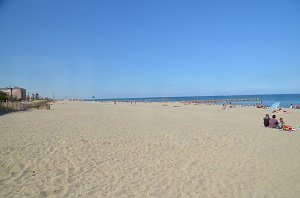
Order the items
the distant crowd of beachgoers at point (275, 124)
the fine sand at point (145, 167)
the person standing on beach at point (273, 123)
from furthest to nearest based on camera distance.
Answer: the person standing on beach at point (273, 123) → the distant crowd of beachgoers at point (275, 124) → the fine sand at point (145, 167)

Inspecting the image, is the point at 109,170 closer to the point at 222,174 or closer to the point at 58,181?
the point at 58,181

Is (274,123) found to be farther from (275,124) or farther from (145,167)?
(145,167)

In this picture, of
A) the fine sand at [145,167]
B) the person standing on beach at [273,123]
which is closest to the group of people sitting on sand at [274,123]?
the person standing on beach at [273,123]

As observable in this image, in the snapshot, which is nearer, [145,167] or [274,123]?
[145,167]

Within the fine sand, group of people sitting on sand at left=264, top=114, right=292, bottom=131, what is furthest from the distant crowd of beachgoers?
the fine sand

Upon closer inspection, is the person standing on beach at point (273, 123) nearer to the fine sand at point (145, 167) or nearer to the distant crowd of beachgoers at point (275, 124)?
the distant crowd of beachgoers at point (275, 124)

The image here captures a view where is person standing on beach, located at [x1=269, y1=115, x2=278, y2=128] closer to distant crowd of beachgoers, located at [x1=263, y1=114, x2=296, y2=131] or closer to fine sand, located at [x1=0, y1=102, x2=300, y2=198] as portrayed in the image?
distant crowd of beachgoers, located at [x1=263, y1=114, x2=296, y2=131]

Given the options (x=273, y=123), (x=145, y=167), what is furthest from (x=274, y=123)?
(x=145, y=167)

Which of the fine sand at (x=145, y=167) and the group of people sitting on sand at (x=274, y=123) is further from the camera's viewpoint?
the group of people sitting on sand at (x=274, y=123)

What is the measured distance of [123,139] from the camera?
9164 millimetres

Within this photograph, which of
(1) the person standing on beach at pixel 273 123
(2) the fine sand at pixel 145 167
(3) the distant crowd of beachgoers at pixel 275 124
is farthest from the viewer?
(1) the person standing on beach at pixel 273 123

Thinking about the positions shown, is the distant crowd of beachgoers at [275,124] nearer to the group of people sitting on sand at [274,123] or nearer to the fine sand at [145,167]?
the group of people sitting on sand at [274,123]

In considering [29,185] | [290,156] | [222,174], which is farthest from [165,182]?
[290,156]

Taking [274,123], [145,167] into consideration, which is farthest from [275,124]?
[145,167]
